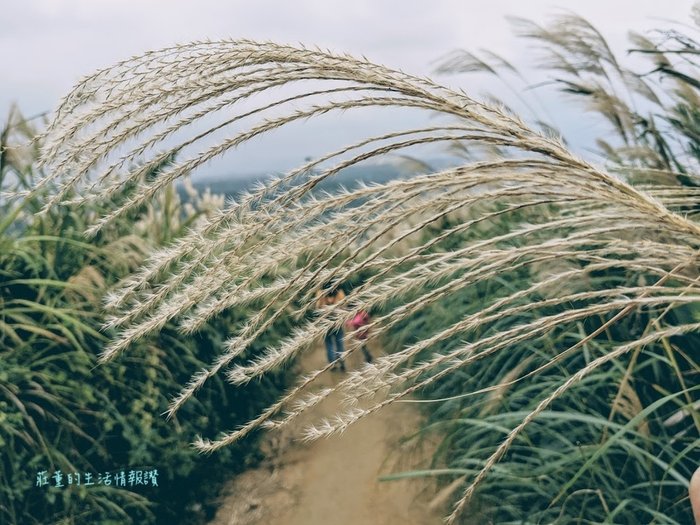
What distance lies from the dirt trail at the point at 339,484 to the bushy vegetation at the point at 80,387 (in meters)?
0.25

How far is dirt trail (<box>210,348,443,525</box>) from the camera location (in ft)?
11.2

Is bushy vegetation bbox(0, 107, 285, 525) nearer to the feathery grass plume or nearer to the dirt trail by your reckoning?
the dirt trail

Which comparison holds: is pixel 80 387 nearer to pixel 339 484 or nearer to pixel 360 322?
pixel 339 484

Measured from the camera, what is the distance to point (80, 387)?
9.82 feet

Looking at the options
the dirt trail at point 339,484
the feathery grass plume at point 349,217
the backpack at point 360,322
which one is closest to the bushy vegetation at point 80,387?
the dirt trail at point 339,484

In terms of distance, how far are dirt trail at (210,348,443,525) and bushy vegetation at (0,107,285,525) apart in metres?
0.25

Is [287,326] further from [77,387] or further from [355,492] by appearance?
[77,387]

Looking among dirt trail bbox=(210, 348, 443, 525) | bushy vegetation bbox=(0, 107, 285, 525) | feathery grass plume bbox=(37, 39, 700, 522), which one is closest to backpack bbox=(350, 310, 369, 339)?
feathery grass plume bbox=(37, 39, 700, 522)

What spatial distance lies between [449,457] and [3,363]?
6.61ft

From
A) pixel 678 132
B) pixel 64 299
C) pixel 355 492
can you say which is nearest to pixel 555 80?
pixel 678 132

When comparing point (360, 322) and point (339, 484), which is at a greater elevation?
point (360, 322)

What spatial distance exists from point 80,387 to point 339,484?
1.63m

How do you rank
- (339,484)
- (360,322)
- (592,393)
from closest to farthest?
(592,393) → (339,484) → (360,322)

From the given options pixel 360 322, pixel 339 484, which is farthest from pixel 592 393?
pixel 360 322
